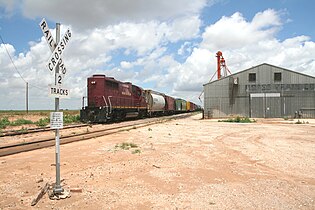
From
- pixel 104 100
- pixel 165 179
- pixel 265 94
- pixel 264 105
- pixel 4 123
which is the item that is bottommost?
pixel 165 179

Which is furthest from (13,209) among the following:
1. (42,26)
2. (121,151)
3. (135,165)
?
(121,151)

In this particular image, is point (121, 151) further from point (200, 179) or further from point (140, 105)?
point (140, 105)

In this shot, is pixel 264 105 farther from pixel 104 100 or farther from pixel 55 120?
pixel 55 120

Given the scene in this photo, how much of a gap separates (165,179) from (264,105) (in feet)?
110

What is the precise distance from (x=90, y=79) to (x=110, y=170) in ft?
69.3

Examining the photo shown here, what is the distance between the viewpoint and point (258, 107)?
3722 centimetres

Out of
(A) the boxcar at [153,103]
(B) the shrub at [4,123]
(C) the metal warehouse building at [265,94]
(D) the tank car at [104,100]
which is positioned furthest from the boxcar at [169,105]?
(B) the shrub at [4,123]

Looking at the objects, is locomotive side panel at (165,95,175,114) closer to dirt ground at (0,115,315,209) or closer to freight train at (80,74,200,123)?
freight train at (80,74,200,123)

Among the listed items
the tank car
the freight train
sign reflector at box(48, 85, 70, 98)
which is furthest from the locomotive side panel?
sign reflector at box(48, 85, 70, 98)

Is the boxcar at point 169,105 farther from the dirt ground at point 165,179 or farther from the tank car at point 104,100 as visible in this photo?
the dirt ground at point 165,179

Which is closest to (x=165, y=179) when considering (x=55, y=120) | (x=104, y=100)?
(x=55, y=120)

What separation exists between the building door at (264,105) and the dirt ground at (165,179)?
2768 cm

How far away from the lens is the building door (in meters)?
36.9

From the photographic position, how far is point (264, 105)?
122ft
